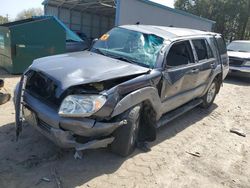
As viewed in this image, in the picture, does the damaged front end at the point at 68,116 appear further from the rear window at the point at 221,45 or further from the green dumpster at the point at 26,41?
the green dumpster at the point at 26,41

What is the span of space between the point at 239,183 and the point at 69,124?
95.4 inches

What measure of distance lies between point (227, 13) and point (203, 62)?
28.6 metres

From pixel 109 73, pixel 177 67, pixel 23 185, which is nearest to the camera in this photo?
pixel 23 185

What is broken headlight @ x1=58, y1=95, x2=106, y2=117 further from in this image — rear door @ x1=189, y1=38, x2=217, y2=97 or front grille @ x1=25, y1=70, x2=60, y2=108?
rear door @ x1=189, y1=38, x2=217, y2=97

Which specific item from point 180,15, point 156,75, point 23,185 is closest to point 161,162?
point 156,75

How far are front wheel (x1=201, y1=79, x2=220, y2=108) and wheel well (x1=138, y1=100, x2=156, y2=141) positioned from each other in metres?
2.66

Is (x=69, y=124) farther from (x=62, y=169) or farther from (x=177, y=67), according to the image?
(x=177, y=67)

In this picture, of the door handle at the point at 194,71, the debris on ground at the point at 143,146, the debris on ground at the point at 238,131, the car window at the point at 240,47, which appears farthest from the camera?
the car window at the point at 240,47

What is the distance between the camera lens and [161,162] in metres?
3.98

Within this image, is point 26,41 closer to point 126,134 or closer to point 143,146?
point 143,146

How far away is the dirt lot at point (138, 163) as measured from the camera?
3.38 metres

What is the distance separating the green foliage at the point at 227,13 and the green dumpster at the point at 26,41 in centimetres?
2642

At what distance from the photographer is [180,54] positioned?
4.95 meters

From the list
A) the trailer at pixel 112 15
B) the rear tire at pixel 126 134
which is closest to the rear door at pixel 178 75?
the rear tire at pixel 126 134
